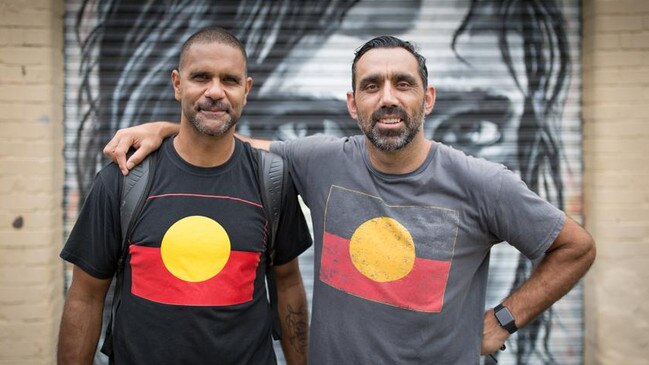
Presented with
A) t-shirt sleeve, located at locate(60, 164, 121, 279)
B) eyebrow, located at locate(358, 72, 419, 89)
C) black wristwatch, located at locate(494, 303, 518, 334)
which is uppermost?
eyebrow, located at locate(358, 72, 419, 89)

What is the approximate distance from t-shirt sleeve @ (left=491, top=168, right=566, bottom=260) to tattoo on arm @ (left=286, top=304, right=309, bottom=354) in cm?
94

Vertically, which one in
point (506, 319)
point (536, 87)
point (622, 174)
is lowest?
point (506, 319)

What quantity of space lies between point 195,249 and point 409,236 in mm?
802

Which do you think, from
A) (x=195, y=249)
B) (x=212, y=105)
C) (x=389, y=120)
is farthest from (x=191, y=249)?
(x=389, y=120)

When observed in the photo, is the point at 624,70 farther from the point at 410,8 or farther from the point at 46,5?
the point at 46,5

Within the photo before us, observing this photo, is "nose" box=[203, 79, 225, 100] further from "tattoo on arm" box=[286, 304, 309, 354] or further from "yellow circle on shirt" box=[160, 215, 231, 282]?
"tattoo on arm" box=[286, 304, 309, 354]

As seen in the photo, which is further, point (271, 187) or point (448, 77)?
point (448, 77)

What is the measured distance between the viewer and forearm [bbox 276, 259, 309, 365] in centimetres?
256

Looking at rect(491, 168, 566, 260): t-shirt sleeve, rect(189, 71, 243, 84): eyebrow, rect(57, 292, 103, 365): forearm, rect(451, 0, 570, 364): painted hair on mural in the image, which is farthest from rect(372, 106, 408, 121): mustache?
rect(451, 0, 570, 364): painted hair on mural

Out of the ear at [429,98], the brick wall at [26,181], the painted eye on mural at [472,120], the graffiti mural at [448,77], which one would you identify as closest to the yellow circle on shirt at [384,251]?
the ear at [429,98]

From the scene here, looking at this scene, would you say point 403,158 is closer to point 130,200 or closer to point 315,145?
point 315,145

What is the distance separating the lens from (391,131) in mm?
2178

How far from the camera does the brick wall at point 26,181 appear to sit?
3.43m

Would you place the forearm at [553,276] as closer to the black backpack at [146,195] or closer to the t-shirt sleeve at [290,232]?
the t-shirt sleeve at [290,232]
